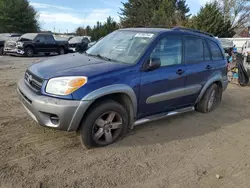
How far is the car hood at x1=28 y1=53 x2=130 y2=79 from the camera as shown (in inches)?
138

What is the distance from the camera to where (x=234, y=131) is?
15.9 ft

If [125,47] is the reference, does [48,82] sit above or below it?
below

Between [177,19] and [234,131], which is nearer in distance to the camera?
[234,131]

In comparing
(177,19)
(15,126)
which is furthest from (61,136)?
(177,19)

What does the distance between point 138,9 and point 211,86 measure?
129ft

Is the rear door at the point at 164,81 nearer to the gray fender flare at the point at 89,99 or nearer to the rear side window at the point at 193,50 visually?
the rear side window at the point at 193,50

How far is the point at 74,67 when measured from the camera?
3.71 meters

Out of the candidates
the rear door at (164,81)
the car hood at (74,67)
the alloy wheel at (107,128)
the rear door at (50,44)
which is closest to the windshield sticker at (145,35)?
the rear door at (164,81)

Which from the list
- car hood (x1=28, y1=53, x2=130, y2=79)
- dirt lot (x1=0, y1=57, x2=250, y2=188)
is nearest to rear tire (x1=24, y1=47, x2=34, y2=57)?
dirt lot (x1=0, y1=57, x2=250, y2=188)

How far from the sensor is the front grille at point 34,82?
348 centimetres

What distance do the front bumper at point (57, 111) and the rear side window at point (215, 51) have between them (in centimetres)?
327

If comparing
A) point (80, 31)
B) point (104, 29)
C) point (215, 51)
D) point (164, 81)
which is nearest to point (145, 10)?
point (104, 29)

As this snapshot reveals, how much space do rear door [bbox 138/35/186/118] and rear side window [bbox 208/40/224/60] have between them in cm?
113

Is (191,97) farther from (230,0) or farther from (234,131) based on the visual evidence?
(230,0)
